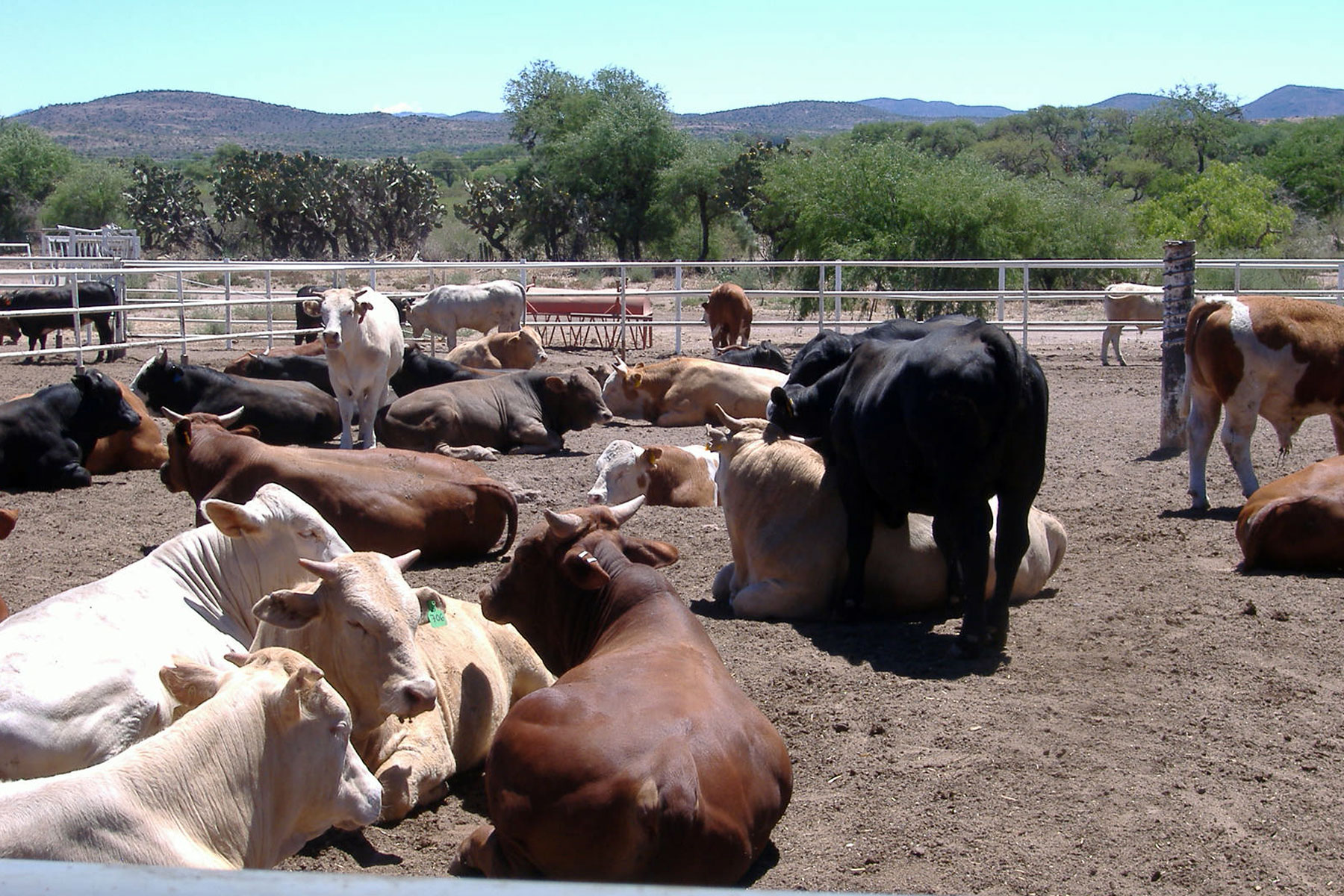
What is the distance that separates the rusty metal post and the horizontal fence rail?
496 centimetres

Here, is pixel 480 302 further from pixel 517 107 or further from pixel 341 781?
pixel 517 107

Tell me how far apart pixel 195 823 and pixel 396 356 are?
983 cm

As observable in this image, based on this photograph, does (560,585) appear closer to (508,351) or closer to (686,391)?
(686,391)

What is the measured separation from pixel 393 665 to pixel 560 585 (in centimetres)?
76

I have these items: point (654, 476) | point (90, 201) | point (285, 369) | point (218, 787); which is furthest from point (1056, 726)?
point (90, 201)

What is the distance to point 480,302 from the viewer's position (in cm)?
2017

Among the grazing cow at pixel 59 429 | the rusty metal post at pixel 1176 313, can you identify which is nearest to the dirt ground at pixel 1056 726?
the grazing cow at pixel 59 429

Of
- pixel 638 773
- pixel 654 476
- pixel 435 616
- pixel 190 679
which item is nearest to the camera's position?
pixel 638 773

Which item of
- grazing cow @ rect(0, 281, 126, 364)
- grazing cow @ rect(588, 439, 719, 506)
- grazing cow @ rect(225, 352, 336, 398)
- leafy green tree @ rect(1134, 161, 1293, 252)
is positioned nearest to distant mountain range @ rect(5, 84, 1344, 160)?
leafy green tree @ rect(1134, 161, 1293, 252)

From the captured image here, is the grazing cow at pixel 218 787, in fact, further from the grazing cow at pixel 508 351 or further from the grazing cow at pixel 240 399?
the grazing cow at pixel 508 351

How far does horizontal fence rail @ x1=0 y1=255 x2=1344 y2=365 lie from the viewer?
1725 centimetres

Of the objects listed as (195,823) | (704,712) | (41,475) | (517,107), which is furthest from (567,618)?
(517,107)

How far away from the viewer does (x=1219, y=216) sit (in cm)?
3566

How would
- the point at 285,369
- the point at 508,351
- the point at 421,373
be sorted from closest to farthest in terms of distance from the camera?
the point at 285,369, the point at 421,373, the point at 508,351
